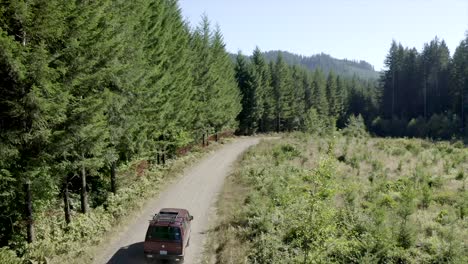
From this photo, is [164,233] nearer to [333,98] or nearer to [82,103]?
[82,103]

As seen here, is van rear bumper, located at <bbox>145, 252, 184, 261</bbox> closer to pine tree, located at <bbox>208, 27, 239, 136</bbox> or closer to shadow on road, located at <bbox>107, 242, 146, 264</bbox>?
shadow on road, located at <bbox>107, 242, 146, 264</bbox>

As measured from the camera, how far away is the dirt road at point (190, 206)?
16781mm

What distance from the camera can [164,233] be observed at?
1555cm

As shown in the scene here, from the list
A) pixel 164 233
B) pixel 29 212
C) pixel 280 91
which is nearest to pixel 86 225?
pixel 29 212

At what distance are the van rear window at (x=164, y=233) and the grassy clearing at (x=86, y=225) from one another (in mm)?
3018

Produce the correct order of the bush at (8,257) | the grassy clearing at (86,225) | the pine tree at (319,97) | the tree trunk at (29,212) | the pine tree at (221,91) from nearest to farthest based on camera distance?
the bush at (8,257) < the tree trunk at (29,212) < the grassy clearing at (86,225) < the pine tree at (221,91) < the pine tree at (319,97)

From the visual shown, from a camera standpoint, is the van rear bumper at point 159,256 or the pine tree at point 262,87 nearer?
the van rear bumper at point 159,256

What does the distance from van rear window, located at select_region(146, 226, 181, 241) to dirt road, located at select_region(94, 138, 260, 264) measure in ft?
5.09

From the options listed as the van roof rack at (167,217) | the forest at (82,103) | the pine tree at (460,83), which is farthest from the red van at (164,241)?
the pine tree at (460,83)

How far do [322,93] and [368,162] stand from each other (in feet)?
219

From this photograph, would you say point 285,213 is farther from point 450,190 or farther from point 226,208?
point 450,190

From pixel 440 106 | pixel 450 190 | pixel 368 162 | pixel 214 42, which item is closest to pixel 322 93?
pixel 440 106

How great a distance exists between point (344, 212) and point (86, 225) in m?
13.0

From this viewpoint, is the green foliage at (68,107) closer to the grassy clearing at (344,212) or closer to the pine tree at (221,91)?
the grassy clearing at (344,212)
